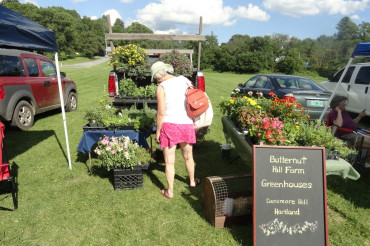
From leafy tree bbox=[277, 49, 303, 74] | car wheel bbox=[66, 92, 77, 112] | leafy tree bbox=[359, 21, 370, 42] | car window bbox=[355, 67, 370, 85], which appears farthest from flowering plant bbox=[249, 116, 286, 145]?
leafy tree bbox=[359, 21, 370, 42]

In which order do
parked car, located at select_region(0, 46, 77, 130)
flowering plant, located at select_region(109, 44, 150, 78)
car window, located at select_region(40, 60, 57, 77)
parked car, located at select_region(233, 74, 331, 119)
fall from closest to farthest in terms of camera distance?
flowering plant, located at select_region(109, 44, 150, 78) → parked car, located at select_region(0, 46, 77, 130) → parked car, located at select_region(233, 74, 331, 119) → car window, located at select_region(40, 60, 57, 77)

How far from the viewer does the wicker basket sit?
8.91 feet

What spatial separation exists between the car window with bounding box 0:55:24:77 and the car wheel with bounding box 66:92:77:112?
2115 millimetres

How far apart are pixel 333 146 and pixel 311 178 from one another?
530 mm

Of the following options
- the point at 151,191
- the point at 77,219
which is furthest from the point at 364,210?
the point at 77,219

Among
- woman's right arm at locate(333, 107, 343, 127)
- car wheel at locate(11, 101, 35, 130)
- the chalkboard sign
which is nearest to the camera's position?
the chalkboard sign

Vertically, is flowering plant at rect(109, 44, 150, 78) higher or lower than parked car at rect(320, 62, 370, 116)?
higher

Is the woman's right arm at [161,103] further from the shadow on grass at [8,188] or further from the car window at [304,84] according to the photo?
the car window at [304,84]

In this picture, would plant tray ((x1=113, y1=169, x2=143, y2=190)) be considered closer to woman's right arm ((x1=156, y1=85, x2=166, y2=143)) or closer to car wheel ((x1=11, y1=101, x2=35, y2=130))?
woman's right arm ((x1=156, y1=85, x2=166, y2=143))

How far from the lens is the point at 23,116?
6.30 m

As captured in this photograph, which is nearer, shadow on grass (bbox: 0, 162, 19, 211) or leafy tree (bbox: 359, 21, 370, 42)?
shadow on grass (bbox: 0, 162, 19, 211)

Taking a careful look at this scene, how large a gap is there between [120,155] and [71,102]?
20.1 feet

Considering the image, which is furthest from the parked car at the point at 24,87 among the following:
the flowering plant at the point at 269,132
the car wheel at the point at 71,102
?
the flowering plant at the point at 269,132

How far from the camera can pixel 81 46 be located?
200 feet
